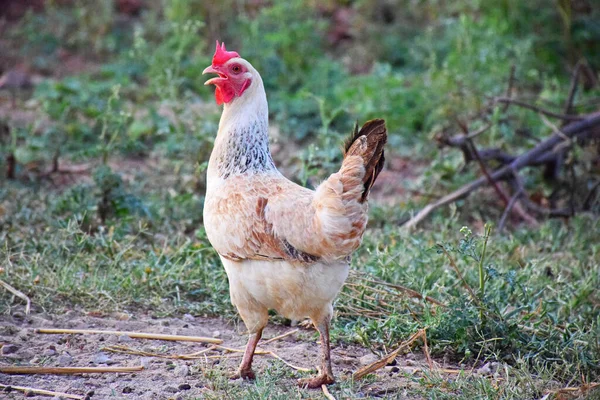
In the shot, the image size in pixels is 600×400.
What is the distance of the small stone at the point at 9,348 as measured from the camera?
12.7 feet

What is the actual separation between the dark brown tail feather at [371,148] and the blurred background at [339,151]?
0.71 metres

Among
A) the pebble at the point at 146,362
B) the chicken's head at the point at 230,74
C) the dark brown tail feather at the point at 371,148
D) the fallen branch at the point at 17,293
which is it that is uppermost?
the chicken's head at the point at 230,74

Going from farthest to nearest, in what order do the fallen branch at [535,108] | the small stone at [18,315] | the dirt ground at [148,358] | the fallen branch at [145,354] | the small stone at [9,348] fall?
1. the fallen branch at [535,108]
2. the small stone at [18,315]
3. the fallen branch at [145,354]
4. the small stone at [9,348]
5. the dirt ground at [148,358]

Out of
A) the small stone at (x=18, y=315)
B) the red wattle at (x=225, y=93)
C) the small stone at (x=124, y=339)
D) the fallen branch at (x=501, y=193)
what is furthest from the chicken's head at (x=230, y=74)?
the fallen branch at (x=501, y=193)

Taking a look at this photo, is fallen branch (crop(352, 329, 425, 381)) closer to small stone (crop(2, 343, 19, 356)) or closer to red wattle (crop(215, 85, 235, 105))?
red wattle (crop(215, 85, 235, 105))

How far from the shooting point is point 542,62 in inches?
328

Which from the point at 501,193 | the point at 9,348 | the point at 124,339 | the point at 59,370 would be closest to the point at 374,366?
the point at 124,339

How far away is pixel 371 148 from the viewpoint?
3.36 m

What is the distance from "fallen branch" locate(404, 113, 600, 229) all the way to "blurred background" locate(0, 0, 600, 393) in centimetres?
6

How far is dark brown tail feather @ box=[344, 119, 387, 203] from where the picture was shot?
3.36m

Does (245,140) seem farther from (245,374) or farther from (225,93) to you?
(245,374)

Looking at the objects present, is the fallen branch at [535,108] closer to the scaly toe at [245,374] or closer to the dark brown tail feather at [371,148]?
the dark brown tail feather at [371,148]

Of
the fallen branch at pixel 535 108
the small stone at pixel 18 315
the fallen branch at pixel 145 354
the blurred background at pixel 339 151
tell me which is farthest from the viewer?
the fallen branch at pixel 535 108

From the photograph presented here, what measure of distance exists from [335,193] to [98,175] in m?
2.69
